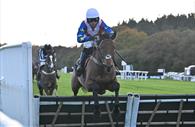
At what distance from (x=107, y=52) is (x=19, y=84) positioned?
230 centimetres

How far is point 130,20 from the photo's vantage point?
112250mm

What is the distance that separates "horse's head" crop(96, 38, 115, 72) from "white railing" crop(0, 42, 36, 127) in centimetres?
172

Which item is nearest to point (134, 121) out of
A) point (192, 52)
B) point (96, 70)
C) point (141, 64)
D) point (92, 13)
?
point (96, 70)

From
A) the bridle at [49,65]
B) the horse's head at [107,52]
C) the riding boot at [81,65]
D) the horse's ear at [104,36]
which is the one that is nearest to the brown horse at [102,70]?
the horse's head at [107,52]

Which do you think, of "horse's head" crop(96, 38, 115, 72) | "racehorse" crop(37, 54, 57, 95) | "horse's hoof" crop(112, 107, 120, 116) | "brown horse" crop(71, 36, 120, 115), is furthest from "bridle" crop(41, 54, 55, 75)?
"horse's hoof" crop(112, 107, 120, 116)

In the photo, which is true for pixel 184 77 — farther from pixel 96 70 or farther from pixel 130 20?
pixel 130 20

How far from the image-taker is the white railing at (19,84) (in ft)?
23.7

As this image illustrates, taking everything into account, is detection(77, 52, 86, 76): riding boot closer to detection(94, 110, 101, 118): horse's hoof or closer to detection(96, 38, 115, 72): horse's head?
detection(96, 38, 115, 72): horse's head

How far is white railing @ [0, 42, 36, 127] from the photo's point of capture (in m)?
7.21

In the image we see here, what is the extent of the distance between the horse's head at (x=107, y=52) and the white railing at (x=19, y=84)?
172cm

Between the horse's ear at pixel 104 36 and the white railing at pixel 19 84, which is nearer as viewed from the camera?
the white railing at pixel 19 84

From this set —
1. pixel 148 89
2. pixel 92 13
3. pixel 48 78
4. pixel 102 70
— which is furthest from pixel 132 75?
pixel 102 70

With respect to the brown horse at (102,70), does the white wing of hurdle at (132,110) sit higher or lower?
lower

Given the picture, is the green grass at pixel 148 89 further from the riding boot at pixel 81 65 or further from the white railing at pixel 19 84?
the white railing at pixel 19 84
